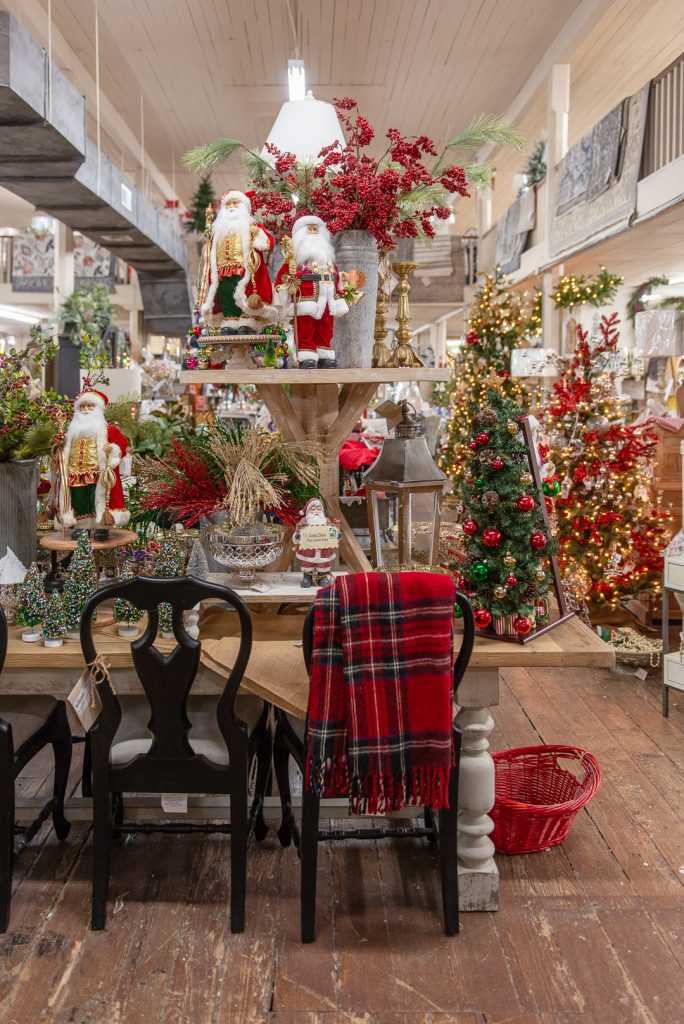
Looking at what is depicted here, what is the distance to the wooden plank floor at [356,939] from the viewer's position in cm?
201

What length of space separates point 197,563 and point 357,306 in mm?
942

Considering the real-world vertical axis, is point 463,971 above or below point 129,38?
below

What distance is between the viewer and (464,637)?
2156 millimetres

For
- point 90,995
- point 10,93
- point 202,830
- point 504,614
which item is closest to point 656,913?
point 504,614

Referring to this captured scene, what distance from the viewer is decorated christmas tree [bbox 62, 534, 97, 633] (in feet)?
8.16

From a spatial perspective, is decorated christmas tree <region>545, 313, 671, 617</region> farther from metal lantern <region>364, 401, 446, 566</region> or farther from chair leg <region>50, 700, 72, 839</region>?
chair leg <region>50, 700, 72, 839</region>

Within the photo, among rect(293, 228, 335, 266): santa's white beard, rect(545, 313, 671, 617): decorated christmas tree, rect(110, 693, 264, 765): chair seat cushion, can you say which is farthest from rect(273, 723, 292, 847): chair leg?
rect(545, 313, 671, 617): decorated christmas tree

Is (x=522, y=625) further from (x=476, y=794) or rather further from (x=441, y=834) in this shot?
(x=441, y=834)

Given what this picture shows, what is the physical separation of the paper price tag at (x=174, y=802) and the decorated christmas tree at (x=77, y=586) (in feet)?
1.75

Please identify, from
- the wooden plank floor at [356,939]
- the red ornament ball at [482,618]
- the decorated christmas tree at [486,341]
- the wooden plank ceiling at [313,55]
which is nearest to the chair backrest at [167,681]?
the wooden plank floor at [356,939]

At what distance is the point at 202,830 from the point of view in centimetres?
248

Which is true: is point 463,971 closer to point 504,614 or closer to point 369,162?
point 504,614

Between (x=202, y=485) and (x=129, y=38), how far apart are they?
6250mm

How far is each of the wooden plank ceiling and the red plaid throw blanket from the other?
6.12m
